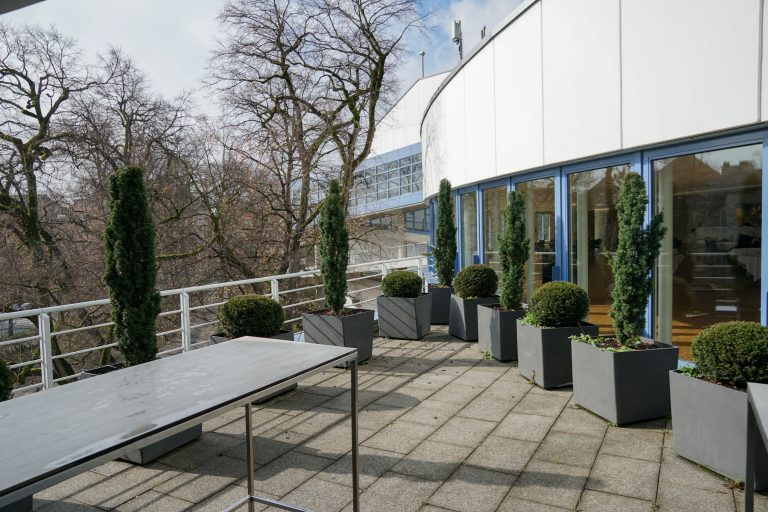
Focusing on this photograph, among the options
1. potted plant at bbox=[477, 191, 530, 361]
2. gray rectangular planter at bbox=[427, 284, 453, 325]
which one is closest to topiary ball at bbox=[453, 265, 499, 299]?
potted plant at bbox=[477, 191, 530, 361]

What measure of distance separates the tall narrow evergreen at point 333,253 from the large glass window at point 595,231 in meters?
2.99

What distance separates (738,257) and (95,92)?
12.2m

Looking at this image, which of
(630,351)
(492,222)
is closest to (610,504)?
(630,351)

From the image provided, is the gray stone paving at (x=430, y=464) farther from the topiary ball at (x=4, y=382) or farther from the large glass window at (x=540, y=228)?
the large glass window at (x=540, y=228)

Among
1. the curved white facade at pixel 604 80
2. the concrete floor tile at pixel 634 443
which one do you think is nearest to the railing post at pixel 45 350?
Result: the concrete floor tile at pixel 634 443

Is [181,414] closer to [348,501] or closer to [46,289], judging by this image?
[348,501]

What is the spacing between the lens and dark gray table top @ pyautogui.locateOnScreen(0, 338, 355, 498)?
1.50m

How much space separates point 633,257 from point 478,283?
3.14m

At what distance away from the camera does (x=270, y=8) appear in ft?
44.3

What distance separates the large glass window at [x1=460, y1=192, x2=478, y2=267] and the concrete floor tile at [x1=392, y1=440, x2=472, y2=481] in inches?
228

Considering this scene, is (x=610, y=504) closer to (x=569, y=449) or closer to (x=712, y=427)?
(x=569, y=449)

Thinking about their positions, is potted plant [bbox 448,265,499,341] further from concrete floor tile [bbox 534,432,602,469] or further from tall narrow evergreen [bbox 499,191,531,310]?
concrete floor tile [bbox 534,432,602,469]

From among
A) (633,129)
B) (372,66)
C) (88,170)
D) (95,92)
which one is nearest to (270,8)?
(372,66)

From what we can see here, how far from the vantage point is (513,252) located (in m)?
6.43
